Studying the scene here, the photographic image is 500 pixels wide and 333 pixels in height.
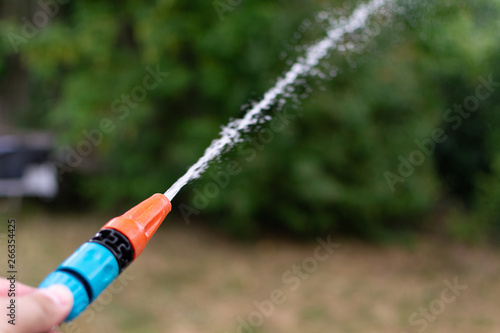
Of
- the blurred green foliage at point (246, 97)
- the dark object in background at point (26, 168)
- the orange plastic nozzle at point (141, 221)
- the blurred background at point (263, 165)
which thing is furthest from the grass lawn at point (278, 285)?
the orange plastic nozzle at point (141, 221)

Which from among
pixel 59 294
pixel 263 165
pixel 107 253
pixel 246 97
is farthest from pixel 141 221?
pixel 263 165

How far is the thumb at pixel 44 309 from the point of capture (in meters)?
0.77

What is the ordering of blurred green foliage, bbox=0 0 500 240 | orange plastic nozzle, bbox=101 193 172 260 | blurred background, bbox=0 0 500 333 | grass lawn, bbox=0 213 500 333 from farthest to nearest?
blurred green foliage, bbox=0 0 500 240
blurred background, bbox=0 0 500 333
grass lawn, bbox=0 213 500 333
orange plastic nozzle, bbox=101 193 172 260

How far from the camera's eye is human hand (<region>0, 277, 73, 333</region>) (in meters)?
0.77

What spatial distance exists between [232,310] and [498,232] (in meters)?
3.71

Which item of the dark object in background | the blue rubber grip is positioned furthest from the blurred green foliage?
the blue rubber grip

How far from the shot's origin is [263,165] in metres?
5.08

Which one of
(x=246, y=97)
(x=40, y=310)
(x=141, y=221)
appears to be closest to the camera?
(x=40, y=310)

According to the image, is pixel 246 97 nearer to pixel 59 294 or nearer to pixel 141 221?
pixel 141 221

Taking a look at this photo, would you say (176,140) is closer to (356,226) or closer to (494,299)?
(356,226)

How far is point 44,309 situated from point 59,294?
3 cm

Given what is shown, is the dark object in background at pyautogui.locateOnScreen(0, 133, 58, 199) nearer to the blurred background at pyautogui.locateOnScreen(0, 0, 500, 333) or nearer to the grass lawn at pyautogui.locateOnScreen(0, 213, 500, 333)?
the blurred background at pyautogui.locateOnScreen(0, 0, 500, 333)

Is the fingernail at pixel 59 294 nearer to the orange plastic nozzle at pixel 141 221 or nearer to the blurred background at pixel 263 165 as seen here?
the orange plastic nozzle at pixel 141 221

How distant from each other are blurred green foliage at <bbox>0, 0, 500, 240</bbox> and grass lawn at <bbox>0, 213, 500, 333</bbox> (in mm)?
403
